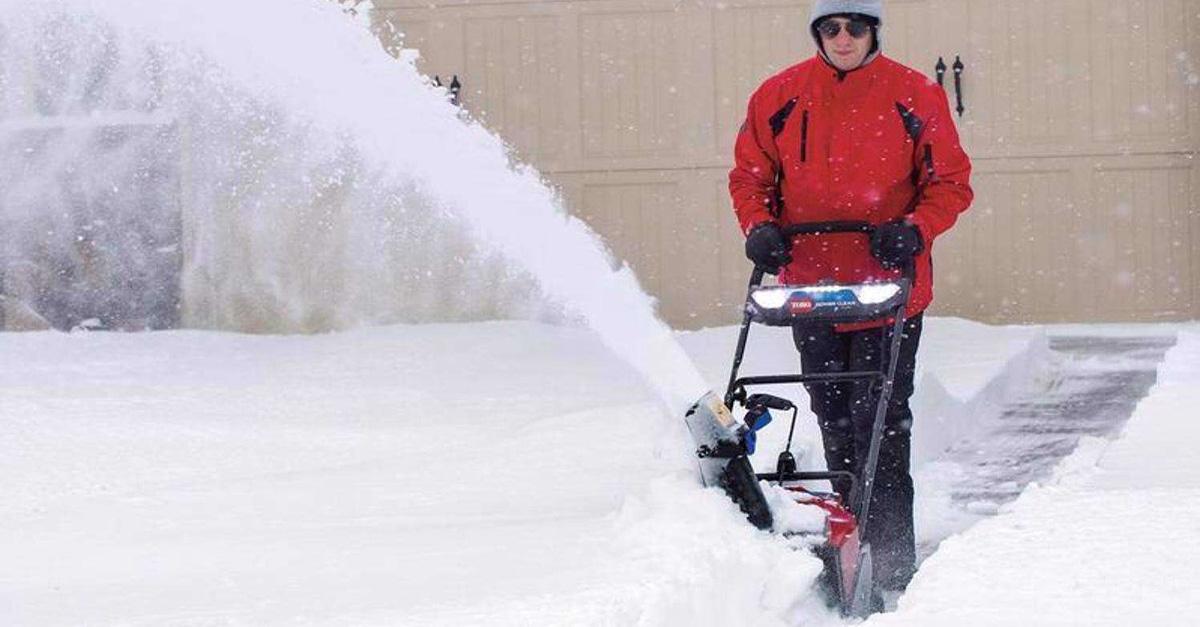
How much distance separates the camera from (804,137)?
5.12m

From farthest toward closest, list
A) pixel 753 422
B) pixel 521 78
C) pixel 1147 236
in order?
pixel 521 78
pixel 1147 236
pixel 753 422

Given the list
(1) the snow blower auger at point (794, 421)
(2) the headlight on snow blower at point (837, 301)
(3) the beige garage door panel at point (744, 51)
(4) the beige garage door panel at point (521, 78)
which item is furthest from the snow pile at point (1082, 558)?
(4) the beige garage door panel at point (521, 78)

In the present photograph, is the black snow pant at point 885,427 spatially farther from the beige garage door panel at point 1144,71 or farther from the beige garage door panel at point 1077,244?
the beige garage door panel at point 1144,71

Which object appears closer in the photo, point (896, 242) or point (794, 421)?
point (794, 421)

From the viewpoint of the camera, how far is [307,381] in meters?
9.71

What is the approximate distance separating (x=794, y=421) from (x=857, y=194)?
2.34 ft

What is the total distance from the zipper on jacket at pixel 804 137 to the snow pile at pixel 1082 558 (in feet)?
3.48

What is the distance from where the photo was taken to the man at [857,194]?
16.5 ft

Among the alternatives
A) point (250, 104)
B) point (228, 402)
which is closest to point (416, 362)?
point (228, 402)

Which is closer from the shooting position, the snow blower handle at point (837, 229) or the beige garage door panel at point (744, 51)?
the snow blower handle at point (837, 229)

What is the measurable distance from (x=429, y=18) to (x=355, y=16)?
80 cm

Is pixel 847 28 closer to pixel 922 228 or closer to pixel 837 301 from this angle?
pixel 922 228

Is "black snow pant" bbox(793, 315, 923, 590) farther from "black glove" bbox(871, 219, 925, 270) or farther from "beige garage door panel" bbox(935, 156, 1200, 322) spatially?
"beige garage door panel" bbox(935, 156, 1200, 322)

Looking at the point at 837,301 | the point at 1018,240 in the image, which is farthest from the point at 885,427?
the point at 1018,240
